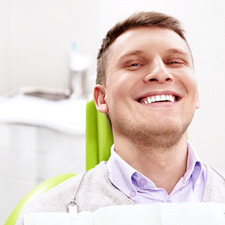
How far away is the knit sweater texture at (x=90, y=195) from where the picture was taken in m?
0.90

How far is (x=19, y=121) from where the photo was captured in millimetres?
1802

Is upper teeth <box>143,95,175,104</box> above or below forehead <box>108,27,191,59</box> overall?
below

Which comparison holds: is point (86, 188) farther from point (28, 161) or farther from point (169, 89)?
point (28, 161)

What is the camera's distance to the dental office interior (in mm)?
1729

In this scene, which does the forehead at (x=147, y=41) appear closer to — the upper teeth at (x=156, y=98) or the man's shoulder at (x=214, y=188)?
the upper teeth at (x=156, y=98)

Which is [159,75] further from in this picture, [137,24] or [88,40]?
[88,40]

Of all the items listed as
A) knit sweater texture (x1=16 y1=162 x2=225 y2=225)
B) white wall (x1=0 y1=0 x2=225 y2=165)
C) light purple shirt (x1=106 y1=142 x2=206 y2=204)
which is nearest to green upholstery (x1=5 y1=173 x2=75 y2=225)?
knit sweater texture (x1=16 y1=162 x2=225 y2=225)

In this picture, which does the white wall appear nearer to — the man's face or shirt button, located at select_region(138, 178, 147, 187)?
the man's face

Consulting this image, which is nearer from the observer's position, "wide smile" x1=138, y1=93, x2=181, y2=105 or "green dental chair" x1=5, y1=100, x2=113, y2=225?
"wide smile" x1=138, y1=93, x2=181, y2=105

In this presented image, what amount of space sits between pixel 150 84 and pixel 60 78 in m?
1.46

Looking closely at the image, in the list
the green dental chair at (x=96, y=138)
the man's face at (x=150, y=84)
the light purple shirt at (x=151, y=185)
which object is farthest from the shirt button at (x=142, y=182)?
the green dental chair at (x=96, y=138)

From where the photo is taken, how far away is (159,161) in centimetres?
97

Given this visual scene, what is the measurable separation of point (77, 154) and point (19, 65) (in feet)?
3.03

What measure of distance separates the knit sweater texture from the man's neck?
9 centimetres
